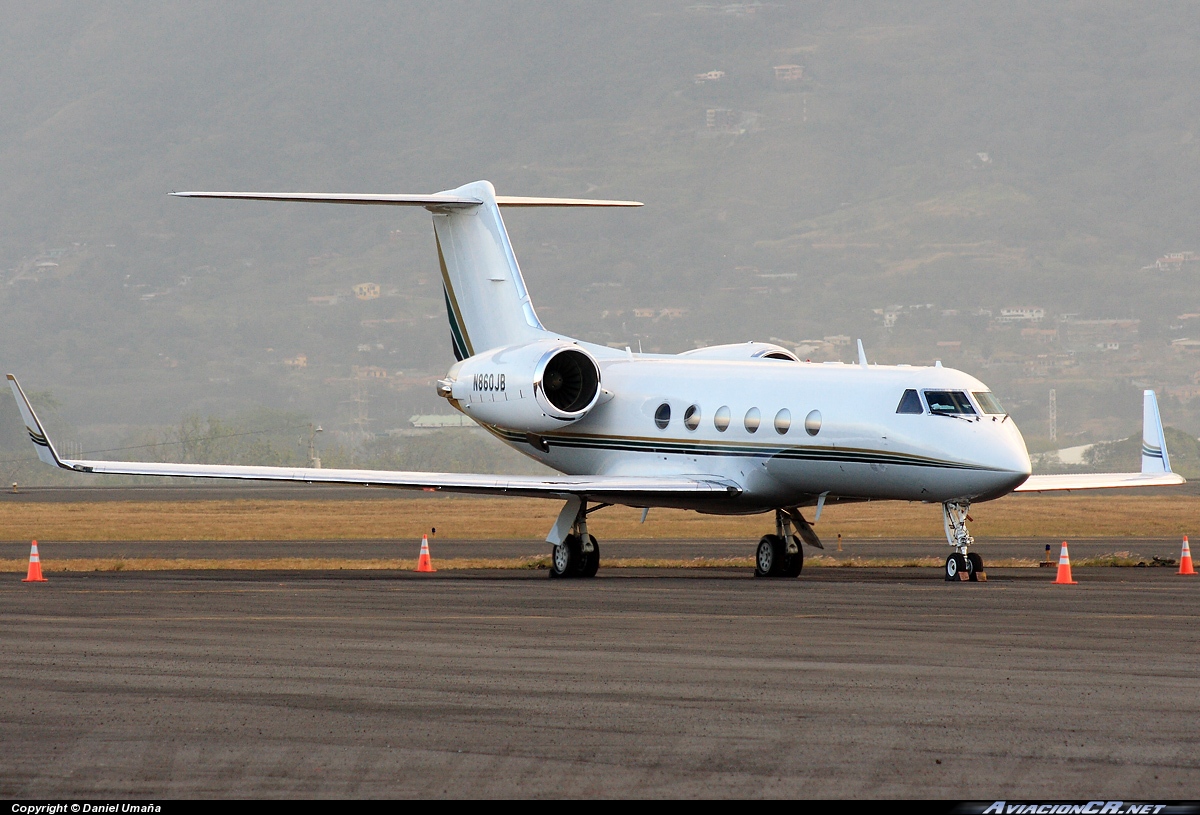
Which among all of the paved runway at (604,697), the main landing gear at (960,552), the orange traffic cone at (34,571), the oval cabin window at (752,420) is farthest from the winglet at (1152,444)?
the orange traffic cone at (34,571)

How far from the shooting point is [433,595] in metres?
22.1

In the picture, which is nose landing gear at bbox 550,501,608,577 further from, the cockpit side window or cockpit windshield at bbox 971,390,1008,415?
cockpit windshield at bbox 971,390,1008,415

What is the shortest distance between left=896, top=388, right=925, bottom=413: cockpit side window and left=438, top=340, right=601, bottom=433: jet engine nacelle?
20.3 feet

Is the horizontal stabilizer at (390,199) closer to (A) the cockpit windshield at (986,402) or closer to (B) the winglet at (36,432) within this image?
(B) the winglet at (36,432)

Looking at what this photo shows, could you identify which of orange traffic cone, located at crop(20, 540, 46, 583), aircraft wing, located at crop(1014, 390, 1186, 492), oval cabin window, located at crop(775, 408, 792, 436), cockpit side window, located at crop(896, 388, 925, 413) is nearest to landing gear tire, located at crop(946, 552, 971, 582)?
aircraft wing, located at crop(1014, 390, 1186, 492)

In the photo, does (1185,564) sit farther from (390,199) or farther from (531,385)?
(390,199)

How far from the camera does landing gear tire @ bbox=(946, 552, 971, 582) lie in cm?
2449

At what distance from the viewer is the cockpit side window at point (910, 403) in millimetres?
25344

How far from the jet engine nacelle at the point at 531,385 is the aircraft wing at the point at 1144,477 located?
24.8 ft

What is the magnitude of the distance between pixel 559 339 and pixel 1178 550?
14050 millimetres

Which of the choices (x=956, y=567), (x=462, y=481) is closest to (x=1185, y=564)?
(x=956, y=567)

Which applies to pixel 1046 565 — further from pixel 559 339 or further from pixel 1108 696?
pixel 1108 696

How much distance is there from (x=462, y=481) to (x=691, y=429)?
3.97 meters
